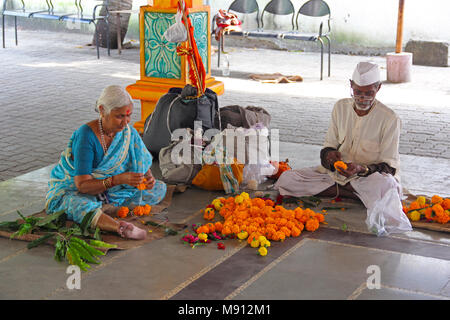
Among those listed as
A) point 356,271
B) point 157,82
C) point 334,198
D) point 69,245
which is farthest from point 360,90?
point 157,82

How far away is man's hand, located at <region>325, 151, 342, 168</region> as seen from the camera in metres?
5.10

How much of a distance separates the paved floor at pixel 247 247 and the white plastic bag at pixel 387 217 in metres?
0.08

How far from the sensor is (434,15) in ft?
39.2

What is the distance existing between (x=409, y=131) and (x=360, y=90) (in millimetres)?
2748

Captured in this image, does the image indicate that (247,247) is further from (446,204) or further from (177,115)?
(177,115)

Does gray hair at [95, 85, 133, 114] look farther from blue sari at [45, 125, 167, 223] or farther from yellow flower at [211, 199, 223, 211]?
yellow flower at [211, 199, 223, 211]

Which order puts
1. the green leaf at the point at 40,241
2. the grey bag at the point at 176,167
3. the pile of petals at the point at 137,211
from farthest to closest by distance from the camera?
the grey bag at the point at 176,167 → the pile of petals at the point at 137,211 → the green leaf at the point at 40,241

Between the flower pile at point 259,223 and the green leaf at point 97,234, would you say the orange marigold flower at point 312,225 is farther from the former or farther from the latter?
the green leaf at point 97,234

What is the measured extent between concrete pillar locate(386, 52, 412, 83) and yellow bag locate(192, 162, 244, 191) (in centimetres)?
527

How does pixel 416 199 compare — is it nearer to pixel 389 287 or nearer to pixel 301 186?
pixel 301 186

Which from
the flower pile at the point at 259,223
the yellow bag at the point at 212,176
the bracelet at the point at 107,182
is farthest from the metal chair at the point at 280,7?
the bracelet at the point at 107,182

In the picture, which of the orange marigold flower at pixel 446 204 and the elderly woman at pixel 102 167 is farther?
the orange marigold flower at pixel 446 204

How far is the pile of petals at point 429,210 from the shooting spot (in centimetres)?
469
